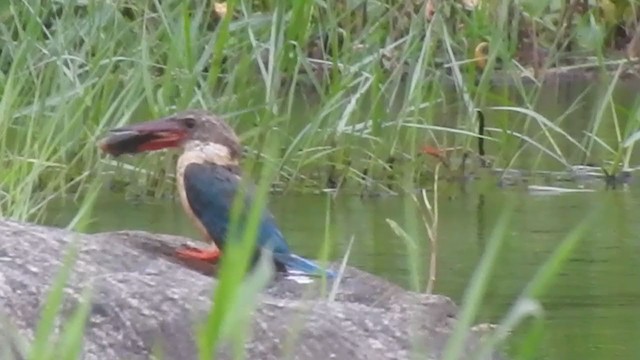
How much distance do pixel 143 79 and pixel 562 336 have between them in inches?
78.0

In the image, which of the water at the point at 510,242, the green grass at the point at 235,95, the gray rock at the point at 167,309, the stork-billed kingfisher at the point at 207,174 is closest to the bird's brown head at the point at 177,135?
the stork-billed kingfisher at the point at 207,174

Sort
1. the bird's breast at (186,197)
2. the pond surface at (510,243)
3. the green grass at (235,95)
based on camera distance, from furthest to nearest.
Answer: the green grass at (235,95) < the pond surface at (510,243) < the bird's breast at (186,197)

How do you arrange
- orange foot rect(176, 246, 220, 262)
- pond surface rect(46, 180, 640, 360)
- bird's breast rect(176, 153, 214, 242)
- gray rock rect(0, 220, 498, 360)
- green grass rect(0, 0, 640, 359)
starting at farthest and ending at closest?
green grass rect(0, 0, 640, 359) < pond surface rect(46, 180, 640, 360) < bird's breast rect(176, 153, 214, 242) < orange foot rect(176, 246, 220, 262) < gray rock rect(0, 220, 498, 360)

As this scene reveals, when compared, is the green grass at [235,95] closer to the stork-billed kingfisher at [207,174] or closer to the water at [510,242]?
the water at [510,242]

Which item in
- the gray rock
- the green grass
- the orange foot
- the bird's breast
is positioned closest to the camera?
the gray rock

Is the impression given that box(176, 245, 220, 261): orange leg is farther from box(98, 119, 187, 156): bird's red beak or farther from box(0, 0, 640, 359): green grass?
box(0, 0, 640, 359): green grass

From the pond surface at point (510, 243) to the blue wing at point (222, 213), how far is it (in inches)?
14.8

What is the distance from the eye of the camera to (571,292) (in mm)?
5094

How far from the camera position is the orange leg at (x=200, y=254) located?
435cm

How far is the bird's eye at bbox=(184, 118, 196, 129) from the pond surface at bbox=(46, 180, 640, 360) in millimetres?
383

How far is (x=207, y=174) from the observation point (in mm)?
4535

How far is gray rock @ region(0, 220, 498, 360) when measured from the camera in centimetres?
353

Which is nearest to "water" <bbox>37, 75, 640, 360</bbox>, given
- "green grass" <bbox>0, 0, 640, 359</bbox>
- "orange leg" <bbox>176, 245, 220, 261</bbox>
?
"green grass" <bbox>0, 0, 640, 359</bbox>

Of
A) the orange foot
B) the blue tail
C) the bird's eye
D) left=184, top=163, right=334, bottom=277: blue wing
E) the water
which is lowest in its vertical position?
the water
